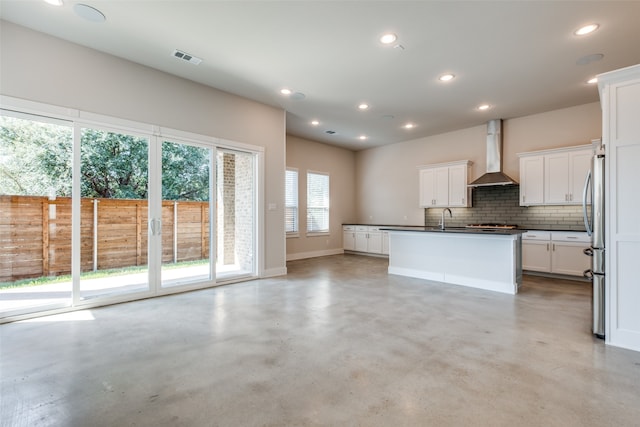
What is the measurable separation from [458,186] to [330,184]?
3.50 m

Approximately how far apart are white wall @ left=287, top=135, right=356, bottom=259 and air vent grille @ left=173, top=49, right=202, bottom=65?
3.83 m

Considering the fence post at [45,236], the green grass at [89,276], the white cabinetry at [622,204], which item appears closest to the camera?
the white cabinetry at [622,204]

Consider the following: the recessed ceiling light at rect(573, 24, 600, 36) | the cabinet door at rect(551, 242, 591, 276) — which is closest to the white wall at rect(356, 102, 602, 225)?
the cabinet door at rect(551, 242, 591, 276)

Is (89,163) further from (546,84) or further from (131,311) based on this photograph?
(546,84)

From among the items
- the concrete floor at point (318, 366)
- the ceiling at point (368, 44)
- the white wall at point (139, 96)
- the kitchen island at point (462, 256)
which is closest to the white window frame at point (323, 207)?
the white wall at point (139, 96)

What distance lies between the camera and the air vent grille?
3.74m

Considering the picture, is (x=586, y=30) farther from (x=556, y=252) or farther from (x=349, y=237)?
(x=349, y=237)

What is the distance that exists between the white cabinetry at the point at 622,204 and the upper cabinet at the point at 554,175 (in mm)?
3208

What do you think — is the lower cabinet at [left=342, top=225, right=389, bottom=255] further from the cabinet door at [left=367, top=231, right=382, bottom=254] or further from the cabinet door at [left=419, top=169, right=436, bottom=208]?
the cabinet door at [left=419, top=169, right=436, bottom=208]

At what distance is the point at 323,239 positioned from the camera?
8.50m

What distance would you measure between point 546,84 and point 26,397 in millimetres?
6960

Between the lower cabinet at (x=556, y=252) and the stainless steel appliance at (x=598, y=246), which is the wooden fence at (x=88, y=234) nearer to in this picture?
the stainless steel appliance at (x=598, y=246)

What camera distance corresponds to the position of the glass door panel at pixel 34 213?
10.9ft

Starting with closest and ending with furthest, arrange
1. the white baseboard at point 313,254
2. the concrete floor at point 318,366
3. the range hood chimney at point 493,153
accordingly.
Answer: the concrete floor at point 318,366, the range hood chimney at point 493,153, the white baseboard at point 313,254
